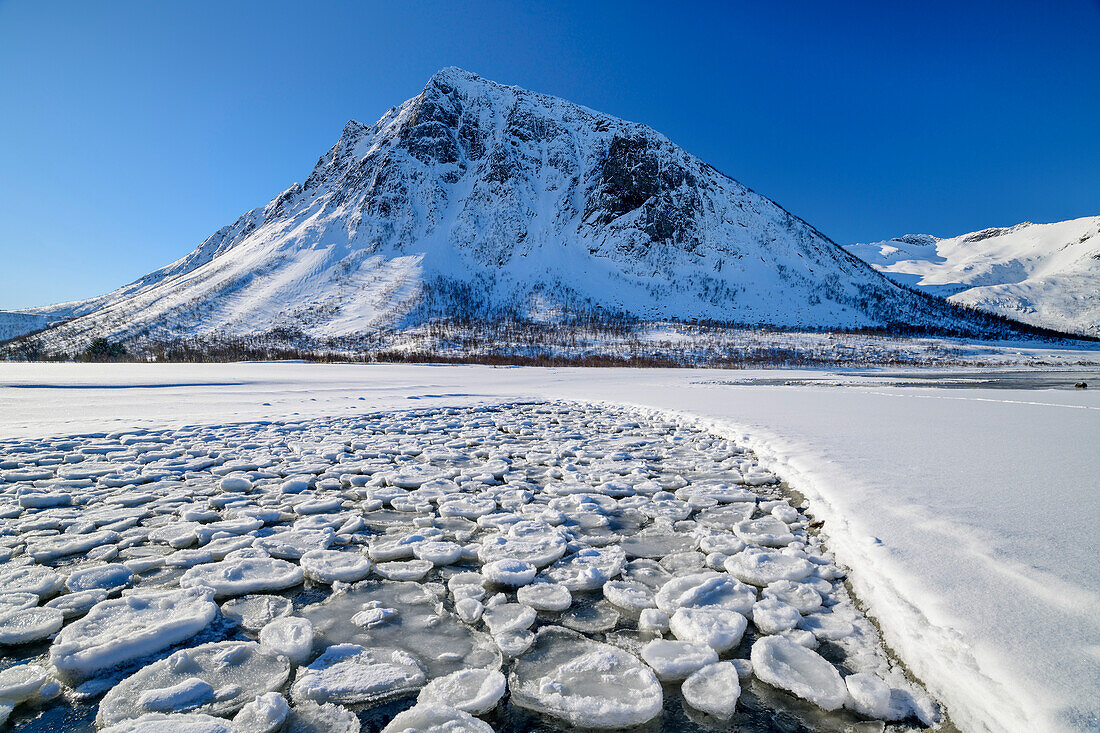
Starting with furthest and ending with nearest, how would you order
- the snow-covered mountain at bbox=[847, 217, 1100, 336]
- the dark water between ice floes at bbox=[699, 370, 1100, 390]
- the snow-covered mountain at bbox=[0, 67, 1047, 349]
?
the snow-covered mountain at bbox=[847, 217, 1100, 336], the snow-covered mountain at bbox=[0, 67, 1047, 349], the dark water between ice floes at bbox=[699, 370, 1100, 390]

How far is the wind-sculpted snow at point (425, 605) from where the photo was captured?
58.2 inches

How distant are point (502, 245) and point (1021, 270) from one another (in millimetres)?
162161

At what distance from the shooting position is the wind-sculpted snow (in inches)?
58.2

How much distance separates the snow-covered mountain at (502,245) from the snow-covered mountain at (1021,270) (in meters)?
38.8

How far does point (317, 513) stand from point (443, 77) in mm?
146984

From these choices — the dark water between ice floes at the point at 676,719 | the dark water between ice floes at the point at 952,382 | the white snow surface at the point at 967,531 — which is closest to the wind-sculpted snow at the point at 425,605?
the dark water between ice floes at the point at 676,719

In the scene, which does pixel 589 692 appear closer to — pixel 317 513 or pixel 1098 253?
pixel 317 513

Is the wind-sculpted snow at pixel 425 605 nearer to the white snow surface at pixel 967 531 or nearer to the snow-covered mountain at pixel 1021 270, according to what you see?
the white snow surface at pixel 967 531

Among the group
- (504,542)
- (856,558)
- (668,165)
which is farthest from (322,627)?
(668,165)

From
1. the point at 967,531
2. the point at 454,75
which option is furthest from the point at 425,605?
the point at 454,75

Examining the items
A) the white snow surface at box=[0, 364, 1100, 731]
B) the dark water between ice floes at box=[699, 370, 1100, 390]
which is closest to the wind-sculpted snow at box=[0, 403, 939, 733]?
the white snow surface at box=[0, 364, 1100, 731]

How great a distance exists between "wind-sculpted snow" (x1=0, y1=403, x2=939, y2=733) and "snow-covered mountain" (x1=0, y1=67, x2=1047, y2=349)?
62743 mm

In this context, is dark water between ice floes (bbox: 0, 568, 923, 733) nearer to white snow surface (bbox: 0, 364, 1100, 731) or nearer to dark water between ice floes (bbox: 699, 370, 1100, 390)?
white snow surface (bbox: 0, 364, 1100, 731)

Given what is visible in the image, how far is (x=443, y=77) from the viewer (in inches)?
4914
